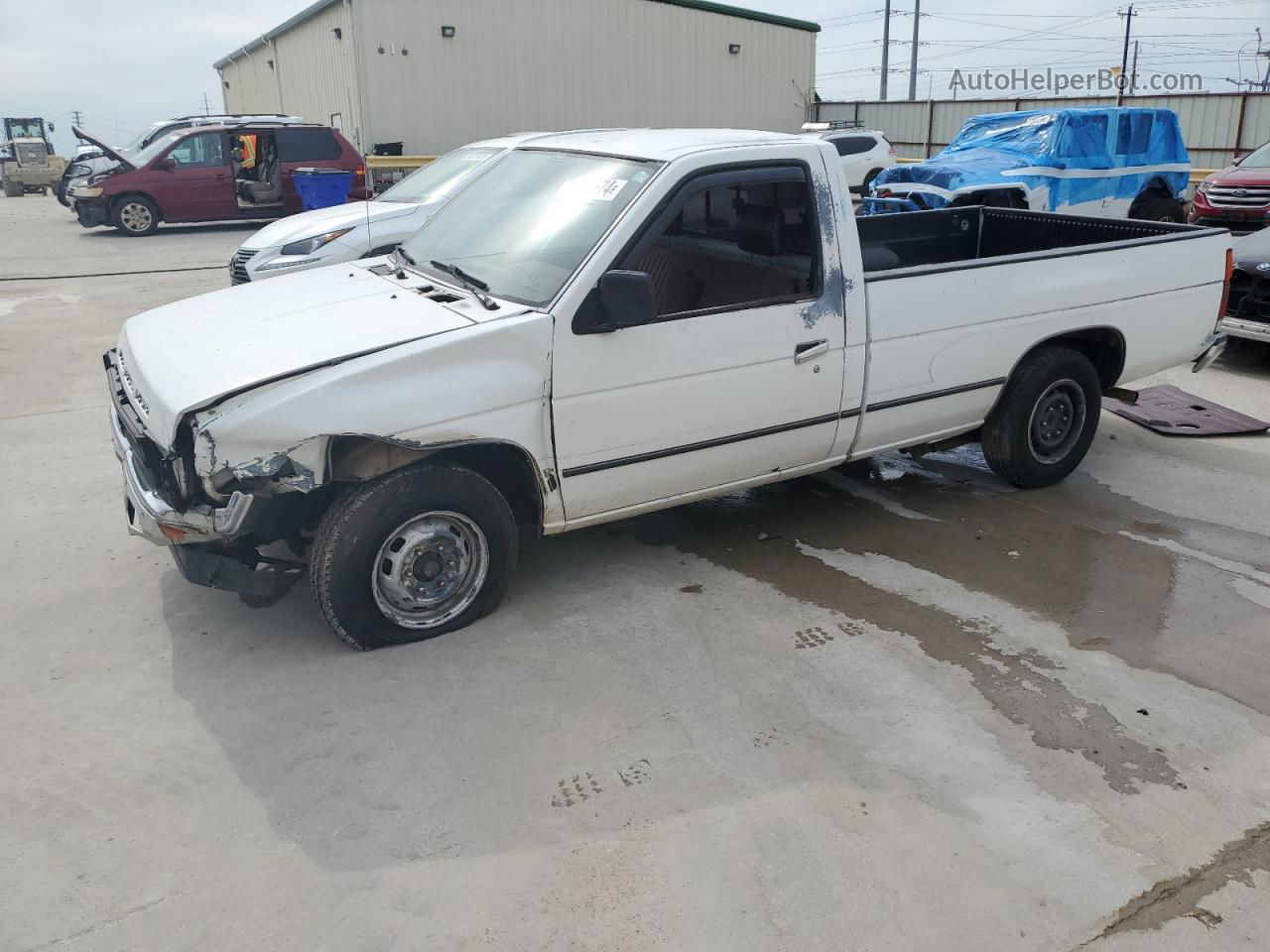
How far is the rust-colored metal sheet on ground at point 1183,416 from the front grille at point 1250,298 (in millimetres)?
1068

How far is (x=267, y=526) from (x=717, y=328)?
191 cm

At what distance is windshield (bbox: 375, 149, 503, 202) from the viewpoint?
9.29m

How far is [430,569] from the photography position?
4.01 meters

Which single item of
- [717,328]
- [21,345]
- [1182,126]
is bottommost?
[21,345]

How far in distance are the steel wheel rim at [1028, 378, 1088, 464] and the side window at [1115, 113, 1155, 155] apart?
9.35m

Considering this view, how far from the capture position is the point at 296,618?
4258mm

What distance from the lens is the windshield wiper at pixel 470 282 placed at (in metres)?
4.02

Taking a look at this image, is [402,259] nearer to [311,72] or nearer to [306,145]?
[306,145]

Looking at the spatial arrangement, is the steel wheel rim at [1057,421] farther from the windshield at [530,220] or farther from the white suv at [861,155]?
the white suv at [861,155]

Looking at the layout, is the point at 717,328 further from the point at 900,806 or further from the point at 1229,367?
the point at 1229,367

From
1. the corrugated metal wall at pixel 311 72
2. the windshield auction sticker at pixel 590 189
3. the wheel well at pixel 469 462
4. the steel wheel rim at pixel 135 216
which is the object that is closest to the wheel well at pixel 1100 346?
the windshield auction sticker at pixel 590 189

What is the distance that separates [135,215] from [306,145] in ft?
10.1

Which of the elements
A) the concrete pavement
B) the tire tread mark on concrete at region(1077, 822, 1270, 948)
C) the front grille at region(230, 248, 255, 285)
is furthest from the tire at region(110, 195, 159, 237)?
the tire tread mark on concrete at region(1077, 822, 1270, 948)

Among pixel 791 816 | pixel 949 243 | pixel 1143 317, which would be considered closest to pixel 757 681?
pixel 791 816
